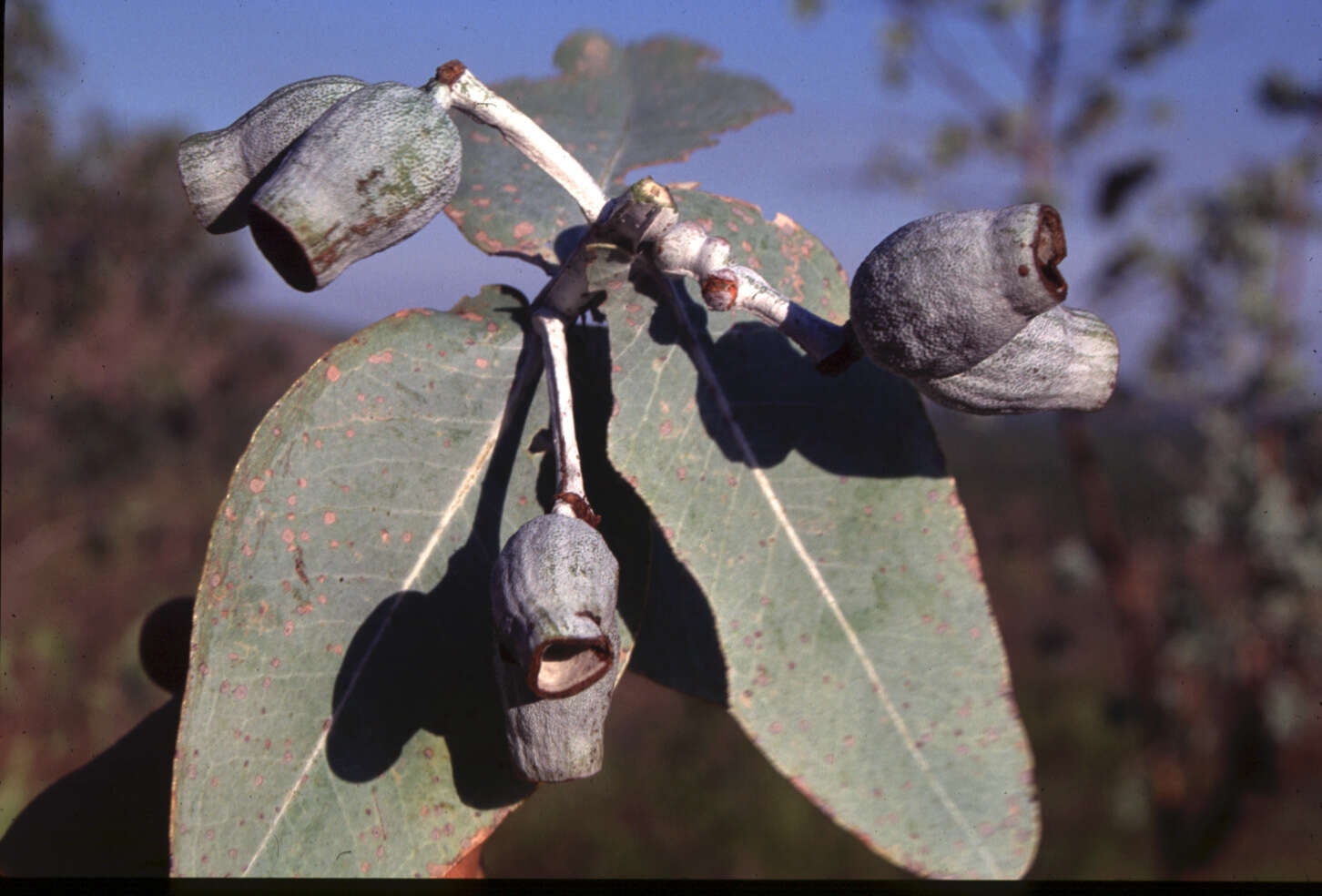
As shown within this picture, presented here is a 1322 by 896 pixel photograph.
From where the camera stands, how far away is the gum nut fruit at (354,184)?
66cm

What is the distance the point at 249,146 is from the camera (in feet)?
2.49

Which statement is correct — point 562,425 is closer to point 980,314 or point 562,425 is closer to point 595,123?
point 980,314

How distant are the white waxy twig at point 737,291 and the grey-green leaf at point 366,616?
0.18 meters

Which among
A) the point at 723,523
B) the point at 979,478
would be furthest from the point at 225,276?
the point at 723,523

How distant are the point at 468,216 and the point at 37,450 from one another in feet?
17.1

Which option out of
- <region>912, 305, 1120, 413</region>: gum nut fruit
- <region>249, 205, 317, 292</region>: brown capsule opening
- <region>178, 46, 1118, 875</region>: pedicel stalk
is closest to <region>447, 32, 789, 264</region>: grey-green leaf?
<region>178, 46, 1118, 875</region>: pedicel stalk

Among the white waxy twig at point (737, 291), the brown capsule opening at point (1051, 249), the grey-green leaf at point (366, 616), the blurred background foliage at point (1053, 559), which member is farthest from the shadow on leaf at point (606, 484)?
the blurred background foliage at point (1053, 559)

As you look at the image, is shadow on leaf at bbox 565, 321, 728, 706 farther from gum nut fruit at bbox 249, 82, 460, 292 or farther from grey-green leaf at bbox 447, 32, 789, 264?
gum nut fruit at bbox 249, 82, 460, 292

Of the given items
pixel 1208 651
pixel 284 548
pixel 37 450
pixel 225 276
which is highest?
pixel 225 276

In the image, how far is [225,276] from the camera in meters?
6.15

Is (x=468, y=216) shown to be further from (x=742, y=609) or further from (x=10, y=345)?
(x=10, y=345)

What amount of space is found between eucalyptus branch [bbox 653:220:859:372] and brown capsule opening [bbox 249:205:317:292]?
0.27 meters

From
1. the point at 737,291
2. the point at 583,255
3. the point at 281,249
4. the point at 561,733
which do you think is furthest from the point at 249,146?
the point at 561,733

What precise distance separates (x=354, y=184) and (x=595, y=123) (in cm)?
58
